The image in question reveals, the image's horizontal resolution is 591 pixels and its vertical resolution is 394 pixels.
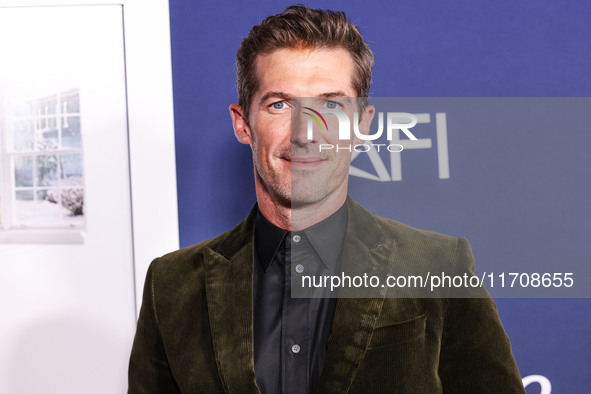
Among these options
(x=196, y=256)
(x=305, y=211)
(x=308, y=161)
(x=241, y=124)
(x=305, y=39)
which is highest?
(x=305, y=39)

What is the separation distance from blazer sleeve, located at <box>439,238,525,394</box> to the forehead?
519 mm

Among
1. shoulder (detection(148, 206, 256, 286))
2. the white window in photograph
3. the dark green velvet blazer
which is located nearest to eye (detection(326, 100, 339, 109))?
the dark green velvet blazer

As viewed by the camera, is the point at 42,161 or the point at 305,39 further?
the point at 42,161

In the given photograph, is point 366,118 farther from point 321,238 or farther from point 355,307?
point 355,307

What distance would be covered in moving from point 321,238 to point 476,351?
0.39 metres

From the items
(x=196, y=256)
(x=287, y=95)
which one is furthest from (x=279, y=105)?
(x=196, y=256)

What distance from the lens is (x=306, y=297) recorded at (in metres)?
1.07

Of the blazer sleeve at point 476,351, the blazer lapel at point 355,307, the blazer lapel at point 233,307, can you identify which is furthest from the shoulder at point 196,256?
the blazer sleeve at point 476,351

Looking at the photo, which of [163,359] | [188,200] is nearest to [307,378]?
[163,359]

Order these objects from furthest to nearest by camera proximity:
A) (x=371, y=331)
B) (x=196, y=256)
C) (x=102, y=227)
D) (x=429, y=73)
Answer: (x=102, y=227) < (x=429, y=73) < (x=196, y=256) < (x=371, y=331)

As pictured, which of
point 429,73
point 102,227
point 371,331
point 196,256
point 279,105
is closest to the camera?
point 371,331

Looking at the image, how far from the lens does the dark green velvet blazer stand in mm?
1010

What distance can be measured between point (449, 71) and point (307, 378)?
109 cm

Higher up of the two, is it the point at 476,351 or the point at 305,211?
the point at 305,211
